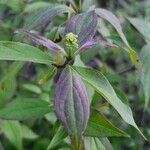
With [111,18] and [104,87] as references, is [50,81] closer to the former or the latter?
[111,18]

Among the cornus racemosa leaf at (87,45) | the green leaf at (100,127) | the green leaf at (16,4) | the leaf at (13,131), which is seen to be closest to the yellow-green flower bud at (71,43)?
the cornus racemosa leaf at (87,45)

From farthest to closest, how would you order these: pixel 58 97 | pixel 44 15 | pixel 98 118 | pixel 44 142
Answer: pixel 44 142, pixel 44 15, pixel 98 118, pixel 58 97

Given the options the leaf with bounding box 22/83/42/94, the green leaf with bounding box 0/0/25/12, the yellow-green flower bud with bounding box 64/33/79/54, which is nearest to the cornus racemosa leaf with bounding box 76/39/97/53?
the yellow-green flower bud with bounding box 64/33/79/54

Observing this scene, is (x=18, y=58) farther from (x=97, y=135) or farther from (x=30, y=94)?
(x=30, y=94)

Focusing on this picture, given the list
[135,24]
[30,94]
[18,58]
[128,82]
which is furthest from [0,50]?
[128,82]

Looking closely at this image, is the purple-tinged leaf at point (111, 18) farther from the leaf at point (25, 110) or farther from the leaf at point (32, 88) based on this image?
the leaf at point (32, 88)

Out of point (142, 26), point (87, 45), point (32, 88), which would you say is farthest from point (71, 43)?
point (32, 88)

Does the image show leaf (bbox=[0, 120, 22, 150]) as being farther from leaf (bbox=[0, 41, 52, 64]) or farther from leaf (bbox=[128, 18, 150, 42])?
leaf (bbox=[0, 41, 52, 64])
